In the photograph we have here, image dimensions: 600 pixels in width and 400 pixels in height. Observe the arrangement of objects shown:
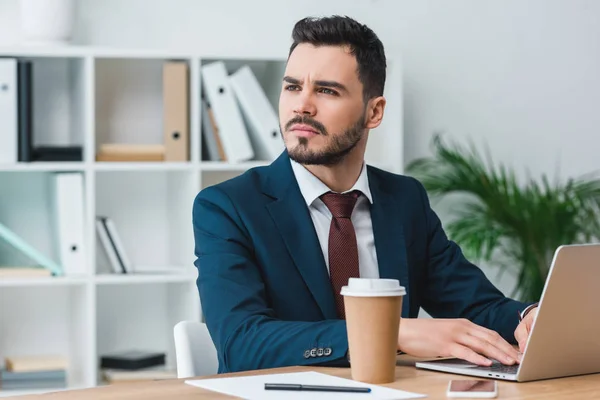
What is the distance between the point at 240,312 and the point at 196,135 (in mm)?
1655

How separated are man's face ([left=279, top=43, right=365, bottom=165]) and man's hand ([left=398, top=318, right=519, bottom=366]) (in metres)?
0.54

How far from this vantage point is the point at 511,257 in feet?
12.7

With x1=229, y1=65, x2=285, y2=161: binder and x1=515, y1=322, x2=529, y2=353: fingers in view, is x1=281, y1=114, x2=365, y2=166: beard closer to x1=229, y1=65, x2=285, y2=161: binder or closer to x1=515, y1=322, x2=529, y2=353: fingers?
x1=515, y1=322, x2=529, y2=353: fingers

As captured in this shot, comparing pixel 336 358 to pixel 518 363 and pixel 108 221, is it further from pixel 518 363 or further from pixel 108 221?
pixel 108 221

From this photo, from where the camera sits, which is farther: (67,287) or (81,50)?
(67,287)

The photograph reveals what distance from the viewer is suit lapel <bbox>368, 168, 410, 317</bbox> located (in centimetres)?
195

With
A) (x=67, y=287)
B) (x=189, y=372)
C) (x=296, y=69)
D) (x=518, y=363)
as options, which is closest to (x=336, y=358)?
(x=518, y=363)

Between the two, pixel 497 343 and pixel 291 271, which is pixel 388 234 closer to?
pixel 291 271

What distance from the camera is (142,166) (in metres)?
3.18

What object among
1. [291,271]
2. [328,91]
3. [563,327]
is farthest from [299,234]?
[563,327]

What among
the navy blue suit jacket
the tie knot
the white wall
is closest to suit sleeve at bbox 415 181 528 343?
the navy blue suit jacket

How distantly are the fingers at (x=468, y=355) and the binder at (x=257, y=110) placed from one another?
1897 mm

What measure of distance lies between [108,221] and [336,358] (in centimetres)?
190

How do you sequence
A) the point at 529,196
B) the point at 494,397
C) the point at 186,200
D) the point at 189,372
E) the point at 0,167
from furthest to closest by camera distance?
the point at 529,196
the point at 186,200
the point at 0,167
the point at 189,372
the point at 494,397
